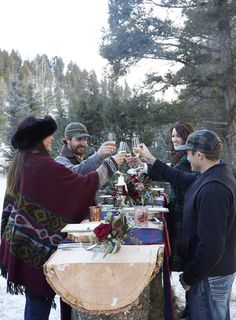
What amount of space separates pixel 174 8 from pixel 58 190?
30.3 ft

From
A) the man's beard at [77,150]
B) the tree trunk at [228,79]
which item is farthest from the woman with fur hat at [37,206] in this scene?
the tree trunk at [228,79]

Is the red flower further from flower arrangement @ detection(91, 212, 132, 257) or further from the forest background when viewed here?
the forest background

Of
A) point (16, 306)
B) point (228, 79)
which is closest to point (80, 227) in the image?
point (16, 306)

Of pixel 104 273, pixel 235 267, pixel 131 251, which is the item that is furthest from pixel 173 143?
pixel 104 273

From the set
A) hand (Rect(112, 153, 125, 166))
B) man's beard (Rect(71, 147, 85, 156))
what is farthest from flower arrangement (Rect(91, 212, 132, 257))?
man's beard (Rect(71, 147, 85, 156))

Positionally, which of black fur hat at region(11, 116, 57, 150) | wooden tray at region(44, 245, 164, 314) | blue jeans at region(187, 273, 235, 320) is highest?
black fur hat at region(11, 116, 57, 150)

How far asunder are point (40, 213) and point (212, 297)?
127 centimetres

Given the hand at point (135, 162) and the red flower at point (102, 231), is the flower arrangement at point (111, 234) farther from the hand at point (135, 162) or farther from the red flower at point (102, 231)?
the hand at point (135, 162)

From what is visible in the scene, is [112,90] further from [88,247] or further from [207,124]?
[88,247]

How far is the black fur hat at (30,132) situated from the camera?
261 cm

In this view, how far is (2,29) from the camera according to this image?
173 feet

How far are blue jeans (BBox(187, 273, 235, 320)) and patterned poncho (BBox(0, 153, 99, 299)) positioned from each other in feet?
3.14

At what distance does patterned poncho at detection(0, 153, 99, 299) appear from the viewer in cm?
250

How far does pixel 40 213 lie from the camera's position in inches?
99.1
